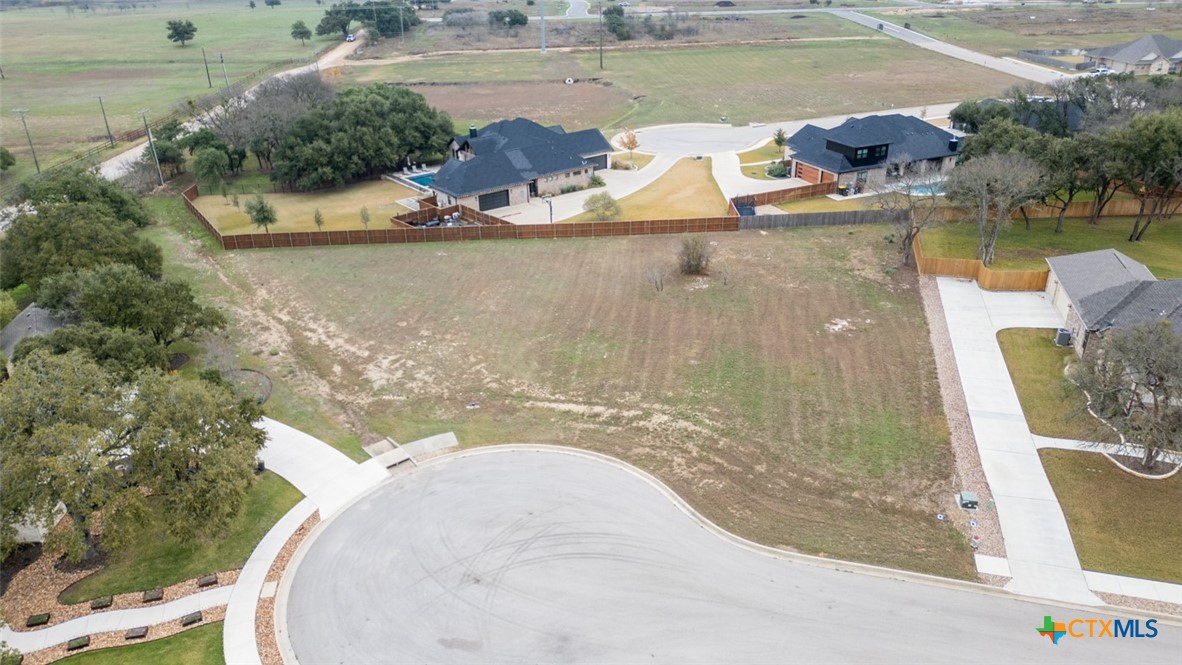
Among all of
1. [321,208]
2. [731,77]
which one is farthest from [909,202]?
[731,77]

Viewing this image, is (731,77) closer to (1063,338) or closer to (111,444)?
(1063,338)

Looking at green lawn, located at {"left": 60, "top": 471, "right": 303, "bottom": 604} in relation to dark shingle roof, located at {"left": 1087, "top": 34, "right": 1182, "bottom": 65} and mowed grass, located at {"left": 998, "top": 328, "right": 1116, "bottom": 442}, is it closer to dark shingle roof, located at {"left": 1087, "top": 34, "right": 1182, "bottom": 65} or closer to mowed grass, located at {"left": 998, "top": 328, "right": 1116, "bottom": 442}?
mowed grass, located at {"left": 998, "top": 328, "right": 1116, "bottom": 442}

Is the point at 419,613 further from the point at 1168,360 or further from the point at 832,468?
the point at 1168,360

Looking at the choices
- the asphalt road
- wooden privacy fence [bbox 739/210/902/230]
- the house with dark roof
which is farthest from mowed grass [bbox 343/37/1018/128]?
the asphalt road

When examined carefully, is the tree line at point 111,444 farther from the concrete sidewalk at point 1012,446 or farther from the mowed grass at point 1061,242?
the mowed grass at point 1061,242

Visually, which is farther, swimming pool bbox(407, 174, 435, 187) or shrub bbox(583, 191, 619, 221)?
swimming pool bbox(407, 174, 435, 187)
